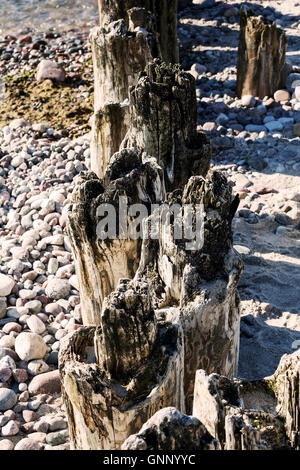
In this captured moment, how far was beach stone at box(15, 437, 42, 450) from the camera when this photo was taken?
317 centimetres

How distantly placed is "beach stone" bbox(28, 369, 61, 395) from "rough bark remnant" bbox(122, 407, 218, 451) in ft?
5.53

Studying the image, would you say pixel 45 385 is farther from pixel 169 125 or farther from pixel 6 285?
pixel 169 125

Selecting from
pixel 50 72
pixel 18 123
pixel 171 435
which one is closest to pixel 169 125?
pixel 171 435

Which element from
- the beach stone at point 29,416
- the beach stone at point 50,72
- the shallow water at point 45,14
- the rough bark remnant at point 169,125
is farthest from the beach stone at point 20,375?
the shallow water at point 45,14

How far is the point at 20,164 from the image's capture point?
632 centimetres

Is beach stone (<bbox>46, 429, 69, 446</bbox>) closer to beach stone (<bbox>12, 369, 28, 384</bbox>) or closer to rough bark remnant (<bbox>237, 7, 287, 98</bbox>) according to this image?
beach stone (<bbox>12, 369, 28, 384</bbox>)

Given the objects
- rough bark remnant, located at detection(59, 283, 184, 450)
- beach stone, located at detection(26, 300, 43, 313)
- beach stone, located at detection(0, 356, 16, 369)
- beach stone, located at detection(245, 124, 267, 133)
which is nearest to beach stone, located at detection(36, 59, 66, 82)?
beach stone, located at detection(245, 124, 267, 133)

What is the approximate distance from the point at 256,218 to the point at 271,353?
5.19ft

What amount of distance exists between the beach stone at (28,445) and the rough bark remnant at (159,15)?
4566 mm

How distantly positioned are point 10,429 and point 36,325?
877mm

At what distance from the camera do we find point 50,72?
804cm

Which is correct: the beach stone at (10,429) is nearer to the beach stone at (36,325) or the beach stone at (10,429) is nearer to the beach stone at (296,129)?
the beach stone at (36,325)

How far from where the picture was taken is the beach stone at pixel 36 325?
4078 mm
